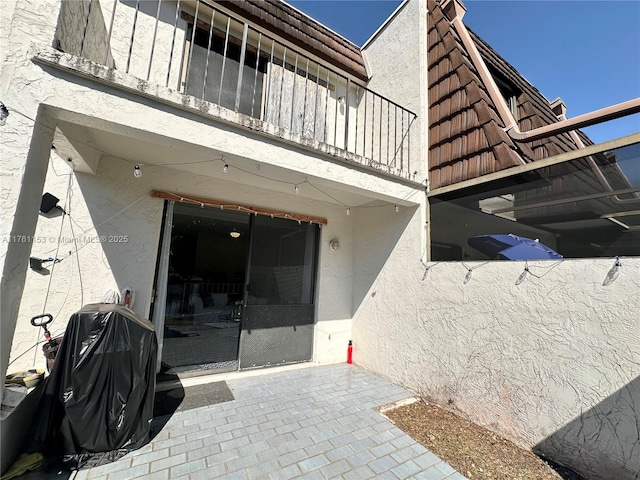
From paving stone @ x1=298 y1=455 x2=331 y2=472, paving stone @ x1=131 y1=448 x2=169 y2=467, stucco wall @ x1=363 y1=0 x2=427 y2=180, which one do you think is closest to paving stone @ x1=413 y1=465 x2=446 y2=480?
paving stone @ x1=298 y1=455 x2=331 y2=472

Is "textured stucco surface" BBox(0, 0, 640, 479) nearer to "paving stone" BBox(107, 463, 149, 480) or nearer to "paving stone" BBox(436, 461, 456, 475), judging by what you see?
"paving stone" BBox(436, 461, 456, 475)

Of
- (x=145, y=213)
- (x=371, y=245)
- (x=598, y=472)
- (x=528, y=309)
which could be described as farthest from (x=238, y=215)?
(x=598, y=472)

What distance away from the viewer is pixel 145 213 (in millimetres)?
3930

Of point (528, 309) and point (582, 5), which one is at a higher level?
point (582, 5)

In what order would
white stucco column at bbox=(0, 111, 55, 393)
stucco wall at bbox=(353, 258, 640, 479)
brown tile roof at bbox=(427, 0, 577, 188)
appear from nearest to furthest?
white stucco column at bbox=(0, 111, 55, 393) < stucco wall at bbox=(353, 258, 640, 479) < brown tile roof at bbox=(427, 0, 577, 188)

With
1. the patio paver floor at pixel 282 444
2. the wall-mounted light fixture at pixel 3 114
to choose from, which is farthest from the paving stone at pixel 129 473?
the wall-mounted light fixture at pixel 3 114

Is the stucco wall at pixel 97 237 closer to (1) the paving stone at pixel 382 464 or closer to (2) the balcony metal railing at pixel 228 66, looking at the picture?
(2) the balcony metal railing at pixel 228 66

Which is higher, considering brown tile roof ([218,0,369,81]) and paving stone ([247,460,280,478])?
brown tile roof ([218,0,369,81])

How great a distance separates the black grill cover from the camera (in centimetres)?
233

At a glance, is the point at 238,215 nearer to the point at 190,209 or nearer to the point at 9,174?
the point at 190,209

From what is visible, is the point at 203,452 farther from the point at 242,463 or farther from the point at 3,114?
the point at 3,114

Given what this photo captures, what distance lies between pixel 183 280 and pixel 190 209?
123cm

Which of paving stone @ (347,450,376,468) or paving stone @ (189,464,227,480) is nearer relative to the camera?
paving stone @ (189,464,227,480)

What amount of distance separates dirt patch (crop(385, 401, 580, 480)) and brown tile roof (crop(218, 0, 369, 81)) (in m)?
6.44
